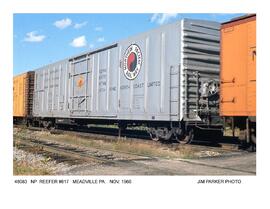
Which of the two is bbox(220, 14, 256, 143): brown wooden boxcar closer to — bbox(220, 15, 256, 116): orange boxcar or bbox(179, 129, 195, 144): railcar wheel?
bbox(220, 15, 256, 116): orange boxcar

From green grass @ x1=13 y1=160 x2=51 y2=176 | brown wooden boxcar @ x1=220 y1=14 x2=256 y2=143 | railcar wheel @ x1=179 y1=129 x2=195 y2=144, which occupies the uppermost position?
brown wooden boxcar @ x1=220 y1=14 x2=256 y2=143

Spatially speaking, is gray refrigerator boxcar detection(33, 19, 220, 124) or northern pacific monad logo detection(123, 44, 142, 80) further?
northern pacific monad logo detection(123, 44, 142, 80)

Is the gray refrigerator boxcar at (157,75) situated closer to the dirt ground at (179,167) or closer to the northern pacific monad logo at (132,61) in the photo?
the northern pacific monad logo at (132,61)

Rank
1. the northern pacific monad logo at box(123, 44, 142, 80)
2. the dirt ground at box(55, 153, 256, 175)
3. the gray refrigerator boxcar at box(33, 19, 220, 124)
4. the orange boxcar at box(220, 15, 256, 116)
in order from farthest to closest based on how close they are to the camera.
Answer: the northern pacific monad logo at box(123, 44, 142, 80) < the gray refrigerator boxcar at box(33, 19, 220, 124) < the orange boxcar at box(220, 15, 256, 116) < the dirt ground at box(55, 153, 256, 175)

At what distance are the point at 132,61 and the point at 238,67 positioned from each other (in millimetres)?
4928

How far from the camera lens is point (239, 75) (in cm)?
1105

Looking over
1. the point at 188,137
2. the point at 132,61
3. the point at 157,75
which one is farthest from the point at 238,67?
the point at 132,61

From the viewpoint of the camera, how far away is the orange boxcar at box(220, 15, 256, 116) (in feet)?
34.7

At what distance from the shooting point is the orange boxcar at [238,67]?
10.6m

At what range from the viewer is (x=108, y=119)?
16.6 meters

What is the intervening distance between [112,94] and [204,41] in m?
4.85

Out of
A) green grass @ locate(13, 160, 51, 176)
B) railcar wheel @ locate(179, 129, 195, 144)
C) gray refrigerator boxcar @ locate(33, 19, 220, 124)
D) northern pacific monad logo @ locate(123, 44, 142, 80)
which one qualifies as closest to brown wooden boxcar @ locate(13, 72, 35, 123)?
gray refrigerator boxcar @ locate(33, 19, 220, 124)
